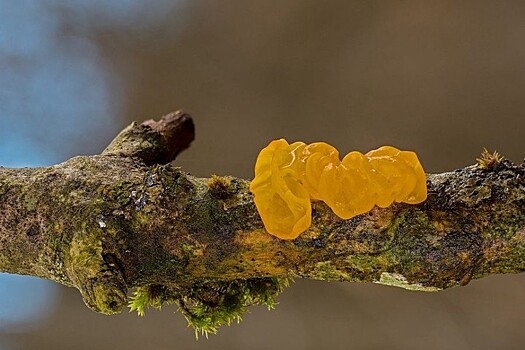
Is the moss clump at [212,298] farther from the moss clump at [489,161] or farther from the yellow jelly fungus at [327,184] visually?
the moss clump at [489,161]

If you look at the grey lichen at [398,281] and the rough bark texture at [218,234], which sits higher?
the rough bark texture at [218,234]

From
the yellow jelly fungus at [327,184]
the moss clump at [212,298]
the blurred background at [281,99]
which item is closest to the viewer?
the yellow jelly fungus at [327,184]

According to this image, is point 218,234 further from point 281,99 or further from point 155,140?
point 281,99

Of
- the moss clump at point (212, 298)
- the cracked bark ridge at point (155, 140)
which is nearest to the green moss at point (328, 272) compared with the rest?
the moss clump at point (212, 298)

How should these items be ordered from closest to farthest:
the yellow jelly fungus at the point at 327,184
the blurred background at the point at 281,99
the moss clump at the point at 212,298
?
1. the yellow jelly fungus at the point at 327,184
2. the moss clump at the point at 212,298
3. the blurred background at the point at 281,99

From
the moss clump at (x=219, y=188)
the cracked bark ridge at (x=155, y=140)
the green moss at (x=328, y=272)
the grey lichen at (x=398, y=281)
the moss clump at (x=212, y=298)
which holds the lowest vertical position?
the grey lichen at (x=398, y=281)

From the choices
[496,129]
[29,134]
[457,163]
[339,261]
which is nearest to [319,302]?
[457,163]

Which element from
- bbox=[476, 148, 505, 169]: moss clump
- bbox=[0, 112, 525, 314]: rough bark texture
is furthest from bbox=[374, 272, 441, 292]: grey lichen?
bbox=[476, 148, 505, 169]: moss clump

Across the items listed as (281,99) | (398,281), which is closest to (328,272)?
(398,281)
